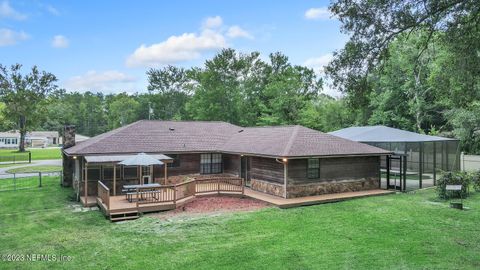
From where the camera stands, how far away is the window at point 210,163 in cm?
1958

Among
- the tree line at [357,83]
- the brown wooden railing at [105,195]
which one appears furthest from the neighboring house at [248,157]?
the tree line at [357,83]

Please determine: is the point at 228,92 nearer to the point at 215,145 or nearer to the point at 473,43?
the point at 215,145

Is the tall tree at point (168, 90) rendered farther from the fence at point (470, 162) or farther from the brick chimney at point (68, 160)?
the fence at point (470, 162)

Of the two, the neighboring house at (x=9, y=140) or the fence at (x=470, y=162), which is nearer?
the fence at (x=470, y=162)

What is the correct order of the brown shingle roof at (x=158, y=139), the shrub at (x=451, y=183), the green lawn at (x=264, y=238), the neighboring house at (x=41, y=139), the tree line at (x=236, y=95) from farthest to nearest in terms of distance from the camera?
the neighboring house at (x=41, y=139) → the tree line at (x=236, y=95) → the brown shingle roof at (x=158, y=139) → the shrub at (x=451, y=183) → the green lawn at (x=264, y=238)

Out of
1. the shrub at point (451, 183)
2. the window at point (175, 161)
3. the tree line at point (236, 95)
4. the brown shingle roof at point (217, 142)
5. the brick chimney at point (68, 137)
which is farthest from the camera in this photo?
the tree line at point (236, 95)

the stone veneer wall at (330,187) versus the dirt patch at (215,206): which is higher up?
the stone veneer wall at (330,187)

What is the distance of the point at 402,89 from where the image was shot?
36594mm

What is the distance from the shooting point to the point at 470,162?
23953mm

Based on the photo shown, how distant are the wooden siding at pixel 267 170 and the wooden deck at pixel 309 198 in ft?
2.52

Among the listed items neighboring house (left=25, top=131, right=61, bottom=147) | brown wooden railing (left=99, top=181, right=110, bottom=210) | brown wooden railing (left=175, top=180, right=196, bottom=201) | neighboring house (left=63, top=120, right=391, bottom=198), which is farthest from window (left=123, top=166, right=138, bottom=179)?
neighboring house (left=25, top=131, right=61, bottom=147)

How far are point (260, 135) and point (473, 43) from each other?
38.2 ft

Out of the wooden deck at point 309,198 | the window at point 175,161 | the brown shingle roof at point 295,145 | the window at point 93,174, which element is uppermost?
the brown shingle roof at point 295,145

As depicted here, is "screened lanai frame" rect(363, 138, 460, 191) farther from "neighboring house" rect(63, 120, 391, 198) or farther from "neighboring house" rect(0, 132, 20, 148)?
"neighboring house" rect(0, 132, 20, 148)
